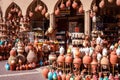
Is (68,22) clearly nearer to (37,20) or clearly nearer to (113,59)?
(37,20)

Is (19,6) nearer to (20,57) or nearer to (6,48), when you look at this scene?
(6,48)

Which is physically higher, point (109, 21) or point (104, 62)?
point (109, 21)

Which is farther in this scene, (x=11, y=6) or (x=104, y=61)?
(x=11, y=6)

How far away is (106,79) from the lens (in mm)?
8367

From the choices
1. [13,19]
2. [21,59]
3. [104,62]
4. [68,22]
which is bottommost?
[21,59]

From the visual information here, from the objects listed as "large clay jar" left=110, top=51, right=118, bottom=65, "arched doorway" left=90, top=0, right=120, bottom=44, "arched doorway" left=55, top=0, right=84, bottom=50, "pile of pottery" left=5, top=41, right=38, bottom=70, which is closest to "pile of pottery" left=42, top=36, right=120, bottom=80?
"large clay jar" left=110, top=51, right=118, bottom=65

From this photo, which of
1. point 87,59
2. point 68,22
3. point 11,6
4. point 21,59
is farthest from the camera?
point 11,6

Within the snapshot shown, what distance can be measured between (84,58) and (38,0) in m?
10.0

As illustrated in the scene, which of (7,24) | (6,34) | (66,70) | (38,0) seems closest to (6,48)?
(6,34)

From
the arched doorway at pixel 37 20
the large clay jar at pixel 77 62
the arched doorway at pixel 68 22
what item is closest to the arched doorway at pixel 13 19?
the arched doorway at pixel 37 20

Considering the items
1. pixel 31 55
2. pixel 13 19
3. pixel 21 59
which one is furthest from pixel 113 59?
pixel 13 19

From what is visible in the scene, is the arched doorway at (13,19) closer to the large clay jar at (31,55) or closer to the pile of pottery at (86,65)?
the large clay jar at (31,55)

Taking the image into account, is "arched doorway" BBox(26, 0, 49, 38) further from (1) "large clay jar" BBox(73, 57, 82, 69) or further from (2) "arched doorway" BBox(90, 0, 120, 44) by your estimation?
(1) "large clay jar" BBox(73, 57, 82, 69)

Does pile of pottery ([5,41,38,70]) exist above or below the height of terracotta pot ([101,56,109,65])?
below
